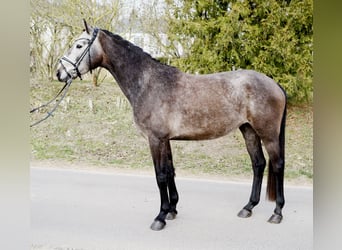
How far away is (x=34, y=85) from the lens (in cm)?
281

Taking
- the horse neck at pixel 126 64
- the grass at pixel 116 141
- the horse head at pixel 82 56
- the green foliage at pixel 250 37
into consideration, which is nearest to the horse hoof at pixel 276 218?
the grass at pixel 116 141

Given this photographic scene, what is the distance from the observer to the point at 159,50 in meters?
2.73

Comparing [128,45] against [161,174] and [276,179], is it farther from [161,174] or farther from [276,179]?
[276,179]

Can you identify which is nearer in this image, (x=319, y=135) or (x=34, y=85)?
(x=319, y=135)

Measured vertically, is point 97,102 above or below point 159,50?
below

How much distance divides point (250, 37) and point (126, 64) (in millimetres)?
875

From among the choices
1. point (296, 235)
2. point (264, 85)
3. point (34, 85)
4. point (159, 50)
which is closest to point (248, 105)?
point (264, 85)

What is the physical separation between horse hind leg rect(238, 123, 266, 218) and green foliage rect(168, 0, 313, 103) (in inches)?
14.3

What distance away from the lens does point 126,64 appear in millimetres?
2643
